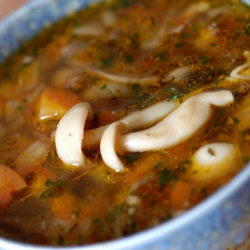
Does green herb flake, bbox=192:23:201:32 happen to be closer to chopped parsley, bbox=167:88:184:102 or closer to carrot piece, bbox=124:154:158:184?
chopped parsley, bbox=167:88:184:102

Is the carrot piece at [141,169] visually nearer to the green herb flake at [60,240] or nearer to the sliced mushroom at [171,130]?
the sliced mushroom at [171,130]

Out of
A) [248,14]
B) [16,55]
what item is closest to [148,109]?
[248,14]

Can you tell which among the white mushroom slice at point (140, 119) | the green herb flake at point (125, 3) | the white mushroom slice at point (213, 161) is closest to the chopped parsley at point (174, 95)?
the white mushroom slice at point (140, 119)

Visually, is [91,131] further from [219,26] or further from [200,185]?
[219,26]

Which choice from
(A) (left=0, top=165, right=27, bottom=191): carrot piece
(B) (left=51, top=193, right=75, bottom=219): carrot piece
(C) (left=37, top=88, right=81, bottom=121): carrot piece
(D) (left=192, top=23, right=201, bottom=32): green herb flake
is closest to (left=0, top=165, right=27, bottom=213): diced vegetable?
(A) (left=0, top=165, right=27, bottom=191): carrot piece

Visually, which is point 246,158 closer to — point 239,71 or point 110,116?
point 239,71

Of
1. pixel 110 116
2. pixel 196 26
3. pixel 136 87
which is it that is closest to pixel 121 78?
pixel 136 87

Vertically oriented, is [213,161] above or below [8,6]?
below
